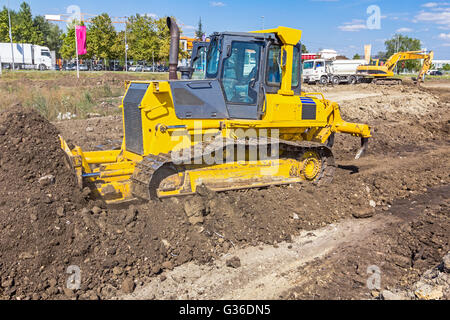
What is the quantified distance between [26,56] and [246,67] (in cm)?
4299

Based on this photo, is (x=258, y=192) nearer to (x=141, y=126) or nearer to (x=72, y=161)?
(x=141, y=126)

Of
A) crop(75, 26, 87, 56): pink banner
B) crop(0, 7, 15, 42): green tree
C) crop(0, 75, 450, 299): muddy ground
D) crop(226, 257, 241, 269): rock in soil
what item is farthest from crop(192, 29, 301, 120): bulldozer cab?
crop(0, 7, 15, 42): green tree

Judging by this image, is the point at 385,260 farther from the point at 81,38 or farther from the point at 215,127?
the point at 81,38

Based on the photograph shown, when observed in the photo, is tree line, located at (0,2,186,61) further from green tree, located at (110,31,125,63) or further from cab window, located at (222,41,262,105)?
cab window, located at (222,41,262,105)

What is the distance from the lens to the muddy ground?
4.95 m

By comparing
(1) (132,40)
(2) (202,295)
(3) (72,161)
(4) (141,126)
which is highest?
(1) (132,40)

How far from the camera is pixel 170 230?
6.01m

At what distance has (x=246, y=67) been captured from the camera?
7418 mm

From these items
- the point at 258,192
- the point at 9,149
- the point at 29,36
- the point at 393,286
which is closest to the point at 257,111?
the point at 258,192

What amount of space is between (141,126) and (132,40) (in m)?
42.2

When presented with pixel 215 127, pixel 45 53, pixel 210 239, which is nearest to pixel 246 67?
pixel 215 127

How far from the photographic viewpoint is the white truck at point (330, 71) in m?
35.4

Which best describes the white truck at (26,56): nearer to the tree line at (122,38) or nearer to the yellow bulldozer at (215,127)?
the tree line at (122,38)

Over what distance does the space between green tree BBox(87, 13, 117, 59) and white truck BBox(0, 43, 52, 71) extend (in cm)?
578
